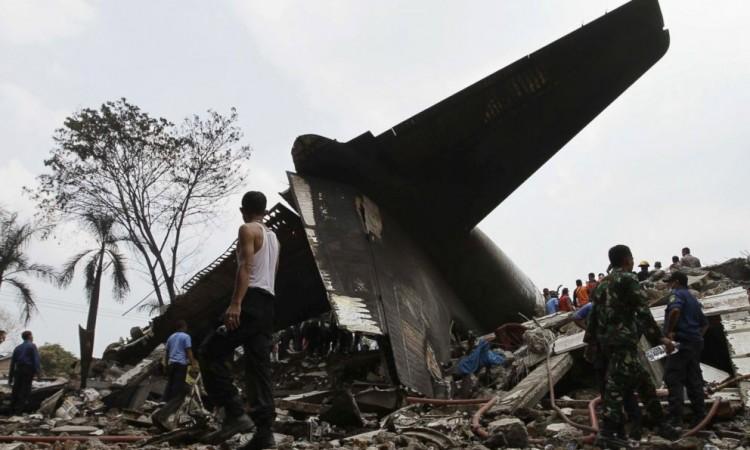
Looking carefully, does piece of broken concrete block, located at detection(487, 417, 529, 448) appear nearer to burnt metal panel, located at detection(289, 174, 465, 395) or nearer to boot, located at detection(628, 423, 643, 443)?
boot, located at detection(628, 423, 643, 443)

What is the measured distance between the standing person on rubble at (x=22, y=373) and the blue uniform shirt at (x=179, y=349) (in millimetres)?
2598

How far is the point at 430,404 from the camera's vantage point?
6.50 metres

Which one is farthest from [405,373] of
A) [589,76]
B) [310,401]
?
[589,76]

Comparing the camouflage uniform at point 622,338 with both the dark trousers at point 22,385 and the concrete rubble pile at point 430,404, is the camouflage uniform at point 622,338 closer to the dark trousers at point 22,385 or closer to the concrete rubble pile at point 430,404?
the concrete rubble pile at point 430,404

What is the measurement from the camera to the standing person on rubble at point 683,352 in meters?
5.14

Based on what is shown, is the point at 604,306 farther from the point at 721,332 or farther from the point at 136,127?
the point at 136,127

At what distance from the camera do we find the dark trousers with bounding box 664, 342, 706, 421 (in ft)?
16.7

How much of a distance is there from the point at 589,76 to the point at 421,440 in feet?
19.0

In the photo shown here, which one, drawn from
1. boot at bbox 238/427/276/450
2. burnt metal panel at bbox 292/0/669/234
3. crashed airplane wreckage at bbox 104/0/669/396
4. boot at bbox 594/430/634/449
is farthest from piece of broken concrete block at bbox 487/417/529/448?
burnt metal panel at bbox 292/0/669/234

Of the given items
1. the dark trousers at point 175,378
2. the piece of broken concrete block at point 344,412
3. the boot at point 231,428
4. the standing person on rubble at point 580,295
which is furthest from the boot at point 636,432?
the standing person on rubble at point 580,295

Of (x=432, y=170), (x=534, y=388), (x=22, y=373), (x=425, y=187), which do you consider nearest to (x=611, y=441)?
(x=534, y=388)

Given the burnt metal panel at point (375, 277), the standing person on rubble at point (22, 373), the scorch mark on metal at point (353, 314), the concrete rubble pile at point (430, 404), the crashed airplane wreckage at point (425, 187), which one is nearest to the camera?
the concrete rubble pile at point (430, 404)

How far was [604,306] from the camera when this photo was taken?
4.57 metres

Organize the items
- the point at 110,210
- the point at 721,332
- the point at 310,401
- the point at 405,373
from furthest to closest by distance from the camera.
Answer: the point at 110,210
the point at 721,332
the point at 310,401
the point at 405,373
